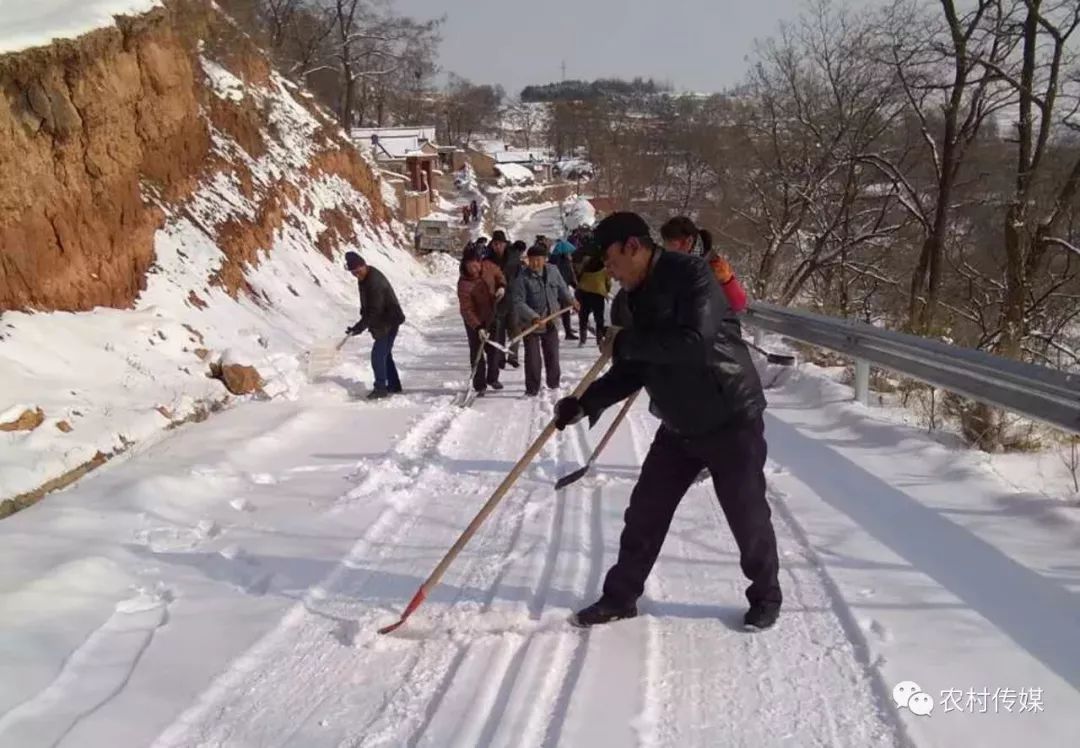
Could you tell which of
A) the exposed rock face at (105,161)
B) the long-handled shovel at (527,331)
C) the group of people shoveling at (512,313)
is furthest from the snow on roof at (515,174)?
the long-handled shovel at (527,331)

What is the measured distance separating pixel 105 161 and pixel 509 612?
8724 millimetres

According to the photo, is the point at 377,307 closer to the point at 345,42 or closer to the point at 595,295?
the point at 595,295

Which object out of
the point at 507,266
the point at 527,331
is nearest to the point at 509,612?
the point at 527,331

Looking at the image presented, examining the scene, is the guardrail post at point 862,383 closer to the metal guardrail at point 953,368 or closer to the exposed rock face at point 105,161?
the metal guardrail at point 953,368

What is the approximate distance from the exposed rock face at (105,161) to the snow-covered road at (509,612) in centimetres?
343

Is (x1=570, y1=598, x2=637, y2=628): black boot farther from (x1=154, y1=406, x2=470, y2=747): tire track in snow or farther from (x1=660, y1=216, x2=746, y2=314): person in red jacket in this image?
(x1=660, y1=216, x2=746, y2=314): person in red jacket

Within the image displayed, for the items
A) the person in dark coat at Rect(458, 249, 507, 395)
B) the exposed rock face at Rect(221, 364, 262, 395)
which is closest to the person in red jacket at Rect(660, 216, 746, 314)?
the person in dark coat at Rect(458, 249, 507, 395)

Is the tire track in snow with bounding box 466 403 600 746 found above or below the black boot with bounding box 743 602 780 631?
below

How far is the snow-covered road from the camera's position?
323 centimetres

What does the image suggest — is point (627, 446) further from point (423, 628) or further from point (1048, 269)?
point (1048, 269)

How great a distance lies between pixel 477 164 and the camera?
342 feet

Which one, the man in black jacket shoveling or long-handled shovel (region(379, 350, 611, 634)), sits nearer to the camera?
the man in black jacket shoveling

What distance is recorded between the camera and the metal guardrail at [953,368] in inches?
193

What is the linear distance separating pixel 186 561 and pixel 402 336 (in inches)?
422
